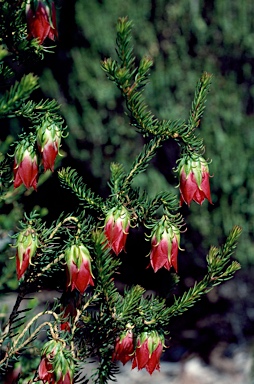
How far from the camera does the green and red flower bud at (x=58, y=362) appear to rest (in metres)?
0.96

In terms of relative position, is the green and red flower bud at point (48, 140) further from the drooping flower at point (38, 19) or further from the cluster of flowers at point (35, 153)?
the drooping flower at point (38, 19)

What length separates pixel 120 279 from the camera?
3.46 metres

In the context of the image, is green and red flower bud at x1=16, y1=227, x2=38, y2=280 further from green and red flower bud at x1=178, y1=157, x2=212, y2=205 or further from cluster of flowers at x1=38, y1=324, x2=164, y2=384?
green and red flower bud at x1=178, y1=157, x2=212, y2=205

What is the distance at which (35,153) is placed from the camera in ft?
3.29

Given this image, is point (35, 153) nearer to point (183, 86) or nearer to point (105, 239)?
point (105, 239)

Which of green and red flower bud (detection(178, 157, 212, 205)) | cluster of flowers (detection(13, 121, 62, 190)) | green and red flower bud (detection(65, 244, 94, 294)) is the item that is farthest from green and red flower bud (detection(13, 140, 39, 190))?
green and red flower bud (detection(178, 157, 212, 205))

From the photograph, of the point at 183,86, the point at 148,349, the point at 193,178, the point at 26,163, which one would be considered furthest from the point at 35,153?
the point at 183,86

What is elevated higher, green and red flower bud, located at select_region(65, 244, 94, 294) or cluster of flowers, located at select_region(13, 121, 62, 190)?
cluster of flowers, located at select_region(13, 121, 62, 190)

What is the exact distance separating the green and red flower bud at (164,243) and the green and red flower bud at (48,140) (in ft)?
0.64

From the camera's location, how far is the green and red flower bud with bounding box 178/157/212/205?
1.03 metres

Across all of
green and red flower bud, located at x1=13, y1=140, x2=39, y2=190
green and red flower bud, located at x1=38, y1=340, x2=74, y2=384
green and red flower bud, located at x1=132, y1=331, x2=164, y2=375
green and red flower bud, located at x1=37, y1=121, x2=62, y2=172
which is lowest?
green and red flower bud, located at x1=132, y1=331, x2=164, y2=375

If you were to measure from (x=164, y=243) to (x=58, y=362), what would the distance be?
0.24 metres

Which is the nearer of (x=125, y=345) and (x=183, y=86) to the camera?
(x=125, y=345)

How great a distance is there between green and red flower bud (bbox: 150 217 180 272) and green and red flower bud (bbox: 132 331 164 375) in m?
0.11
